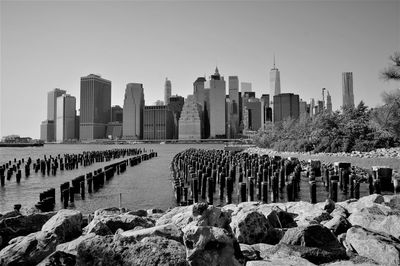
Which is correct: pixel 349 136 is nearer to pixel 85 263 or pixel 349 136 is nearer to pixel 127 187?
pixel 127 187

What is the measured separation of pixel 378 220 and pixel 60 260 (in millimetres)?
7139

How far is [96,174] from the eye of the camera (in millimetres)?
29312

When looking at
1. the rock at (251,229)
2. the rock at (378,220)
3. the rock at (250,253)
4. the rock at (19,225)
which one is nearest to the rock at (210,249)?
the rock at (250,253)

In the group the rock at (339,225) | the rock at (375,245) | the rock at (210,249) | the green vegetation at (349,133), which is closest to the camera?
the rock at (210,249)

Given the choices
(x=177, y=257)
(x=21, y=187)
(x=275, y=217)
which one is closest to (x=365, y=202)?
(x=275, y=217)

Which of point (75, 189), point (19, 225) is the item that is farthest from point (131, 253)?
point (75, 189)

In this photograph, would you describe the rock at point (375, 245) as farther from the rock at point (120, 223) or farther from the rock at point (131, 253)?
the rock at point (120, 223)

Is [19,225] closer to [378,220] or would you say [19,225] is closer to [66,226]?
[66,226]

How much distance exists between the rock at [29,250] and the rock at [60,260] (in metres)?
0.72

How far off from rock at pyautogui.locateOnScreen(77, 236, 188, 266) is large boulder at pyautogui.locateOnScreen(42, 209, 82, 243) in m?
2.69

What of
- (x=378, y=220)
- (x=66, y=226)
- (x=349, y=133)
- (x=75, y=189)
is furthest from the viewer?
(x=349, y=133)

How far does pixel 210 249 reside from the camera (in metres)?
4.67

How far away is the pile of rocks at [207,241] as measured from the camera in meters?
4.44

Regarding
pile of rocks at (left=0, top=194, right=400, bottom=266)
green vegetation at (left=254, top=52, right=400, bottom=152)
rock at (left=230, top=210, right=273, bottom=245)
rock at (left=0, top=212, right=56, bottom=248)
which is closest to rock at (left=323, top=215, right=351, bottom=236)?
pile of rocks at (left=0, top=194, right=400, bottom=266)
